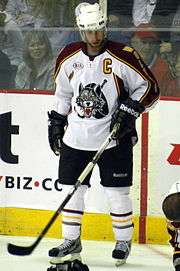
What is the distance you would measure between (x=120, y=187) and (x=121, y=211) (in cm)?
13

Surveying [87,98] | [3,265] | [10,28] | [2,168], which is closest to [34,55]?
[10,28]

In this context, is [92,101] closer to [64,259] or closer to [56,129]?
[56,129]

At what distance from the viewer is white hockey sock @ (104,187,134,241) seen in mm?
4309

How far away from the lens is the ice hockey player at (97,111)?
413 cm

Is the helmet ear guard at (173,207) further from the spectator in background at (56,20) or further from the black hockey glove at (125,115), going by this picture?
the spectator in background at (56,20)

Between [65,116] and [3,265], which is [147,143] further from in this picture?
[3,265]

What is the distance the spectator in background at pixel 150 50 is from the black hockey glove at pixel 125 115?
2.48 feet

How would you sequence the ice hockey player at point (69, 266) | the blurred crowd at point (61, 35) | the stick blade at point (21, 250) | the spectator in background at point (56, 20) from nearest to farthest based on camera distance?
the stick blade at point (21, 250)
the ice hockey player at point (69, 266)
the blurred crowd at point (61, 35)
the spectator in background at point (56, 20)

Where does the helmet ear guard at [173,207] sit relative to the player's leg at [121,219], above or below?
above

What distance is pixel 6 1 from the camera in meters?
5.06

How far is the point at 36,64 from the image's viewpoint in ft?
16.5

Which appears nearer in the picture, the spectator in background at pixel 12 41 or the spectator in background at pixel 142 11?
the spectator in background at pixel 142 11

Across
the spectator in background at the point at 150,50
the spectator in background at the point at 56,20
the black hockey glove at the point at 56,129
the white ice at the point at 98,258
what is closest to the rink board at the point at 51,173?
the white ice at the point at 98,258

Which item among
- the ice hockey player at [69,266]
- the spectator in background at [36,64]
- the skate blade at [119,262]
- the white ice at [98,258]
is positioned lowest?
the white ice at [98,258]
